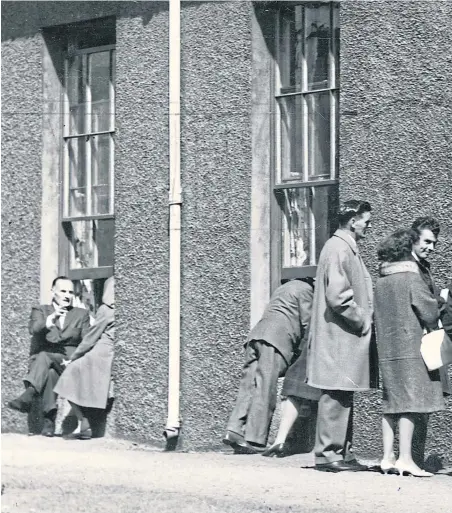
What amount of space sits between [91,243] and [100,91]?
1.49m

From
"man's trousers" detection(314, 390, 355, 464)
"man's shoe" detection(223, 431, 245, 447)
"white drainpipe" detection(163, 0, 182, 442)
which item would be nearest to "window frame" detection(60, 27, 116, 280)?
"white drainpipe" detection(163, 0, 182, 442)

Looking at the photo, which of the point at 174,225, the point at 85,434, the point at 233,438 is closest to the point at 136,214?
the point at 174,225

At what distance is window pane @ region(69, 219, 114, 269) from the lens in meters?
15.3

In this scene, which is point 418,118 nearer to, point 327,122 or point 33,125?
point 327,122

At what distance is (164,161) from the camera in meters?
14.3

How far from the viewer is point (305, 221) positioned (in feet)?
45.0

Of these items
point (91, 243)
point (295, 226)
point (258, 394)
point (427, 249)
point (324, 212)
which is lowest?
point (258, 394)

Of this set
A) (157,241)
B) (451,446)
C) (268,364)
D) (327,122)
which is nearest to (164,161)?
(157,241)

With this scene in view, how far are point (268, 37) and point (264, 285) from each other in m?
2.17

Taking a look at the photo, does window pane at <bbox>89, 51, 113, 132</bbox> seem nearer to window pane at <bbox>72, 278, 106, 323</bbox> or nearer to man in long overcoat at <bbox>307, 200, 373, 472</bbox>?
window pane at <bbox>72, 278, 106, 323</bbox>

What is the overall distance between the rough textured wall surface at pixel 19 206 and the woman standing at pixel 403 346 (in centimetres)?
514

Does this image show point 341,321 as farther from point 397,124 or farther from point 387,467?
point 397,124

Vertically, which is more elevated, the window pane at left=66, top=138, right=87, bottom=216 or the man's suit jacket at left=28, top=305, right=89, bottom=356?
the window pane at left=66, top=138, right=87, bottom=216

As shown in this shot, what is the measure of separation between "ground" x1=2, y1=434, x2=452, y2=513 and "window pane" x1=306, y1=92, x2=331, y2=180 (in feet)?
8.30
